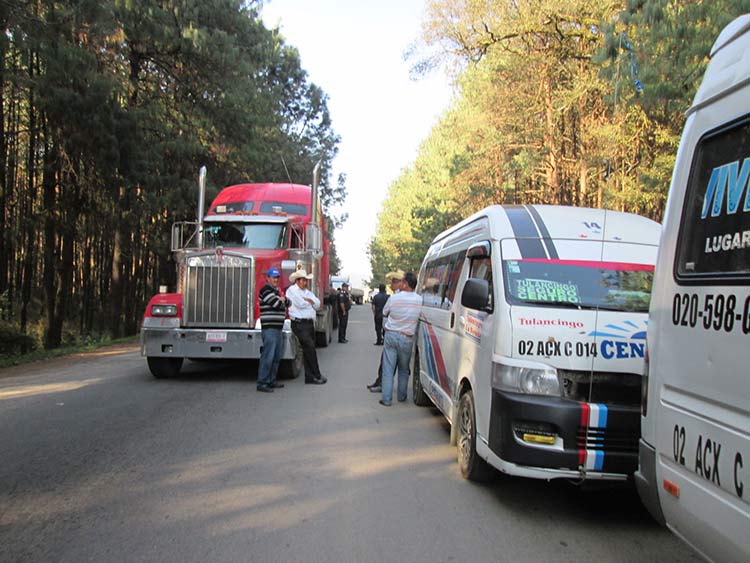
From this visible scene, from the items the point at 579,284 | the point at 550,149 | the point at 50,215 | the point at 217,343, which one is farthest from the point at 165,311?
the point at 550,149

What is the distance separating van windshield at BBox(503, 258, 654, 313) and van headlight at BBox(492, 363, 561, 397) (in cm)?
62

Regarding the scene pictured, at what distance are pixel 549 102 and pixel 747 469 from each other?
60.7 feet

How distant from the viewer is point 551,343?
4758mm

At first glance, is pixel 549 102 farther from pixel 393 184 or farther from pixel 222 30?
pixel 393 184

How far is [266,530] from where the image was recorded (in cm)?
442

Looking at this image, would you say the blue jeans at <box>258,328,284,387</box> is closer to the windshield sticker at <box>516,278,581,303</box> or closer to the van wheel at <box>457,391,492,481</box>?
the van wheel at <box>457,391,492,481</box>

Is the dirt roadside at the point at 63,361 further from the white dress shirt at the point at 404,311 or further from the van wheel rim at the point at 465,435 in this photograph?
the van wheel rim at the point at 465,435

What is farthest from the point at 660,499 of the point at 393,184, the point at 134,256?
the point at 393,184

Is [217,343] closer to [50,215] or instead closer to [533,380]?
[533,380]

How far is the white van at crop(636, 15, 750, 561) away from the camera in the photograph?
9.09 feet

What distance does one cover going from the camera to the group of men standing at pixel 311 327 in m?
8.84

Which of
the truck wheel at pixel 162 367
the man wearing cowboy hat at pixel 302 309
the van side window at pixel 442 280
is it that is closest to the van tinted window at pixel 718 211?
the van side window at pixel 442 280

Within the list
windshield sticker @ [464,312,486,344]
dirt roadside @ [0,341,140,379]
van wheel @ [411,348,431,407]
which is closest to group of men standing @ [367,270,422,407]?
van wheel @ [411,348,431,407]

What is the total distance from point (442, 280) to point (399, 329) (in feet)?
3.57
